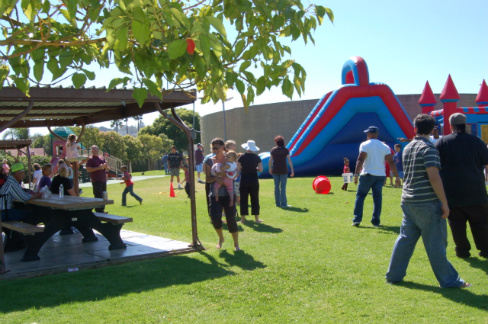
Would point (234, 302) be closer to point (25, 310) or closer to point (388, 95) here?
point (25, 310)

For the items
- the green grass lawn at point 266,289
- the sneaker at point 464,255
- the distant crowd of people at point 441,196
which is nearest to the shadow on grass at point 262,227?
the green grass lawn at point 266,289

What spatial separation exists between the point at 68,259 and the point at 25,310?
2.35 m

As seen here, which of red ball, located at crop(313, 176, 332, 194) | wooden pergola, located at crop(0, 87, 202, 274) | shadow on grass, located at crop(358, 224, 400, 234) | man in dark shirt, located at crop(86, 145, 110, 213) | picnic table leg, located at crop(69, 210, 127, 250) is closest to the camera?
wooden pergola, located at crop(0, 87, 202, 274)

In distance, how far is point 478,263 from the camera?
618cm

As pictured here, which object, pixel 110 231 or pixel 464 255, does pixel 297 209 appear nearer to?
pixel 110 231

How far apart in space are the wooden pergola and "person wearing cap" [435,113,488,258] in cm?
347

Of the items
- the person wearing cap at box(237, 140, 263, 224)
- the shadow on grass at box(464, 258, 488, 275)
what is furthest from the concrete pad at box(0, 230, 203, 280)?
the shadow on grass at box(464, 258, 488, 275)

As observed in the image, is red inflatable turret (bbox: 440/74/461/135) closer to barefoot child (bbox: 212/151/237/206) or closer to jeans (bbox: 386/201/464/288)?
barefoot child (bbox: 212/151/237/206)

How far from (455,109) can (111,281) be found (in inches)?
760

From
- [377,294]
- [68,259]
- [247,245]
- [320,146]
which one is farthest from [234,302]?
[320,146]

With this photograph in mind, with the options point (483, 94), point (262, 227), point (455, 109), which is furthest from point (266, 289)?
point (483, 94)

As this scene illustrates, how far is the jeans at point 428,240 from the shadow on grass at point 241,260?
1902 mm

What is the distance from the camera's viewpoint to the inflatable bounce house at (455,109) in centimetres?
Result: 2117

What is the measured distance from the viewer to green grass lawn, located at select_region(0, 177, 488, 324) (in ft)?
15.2
